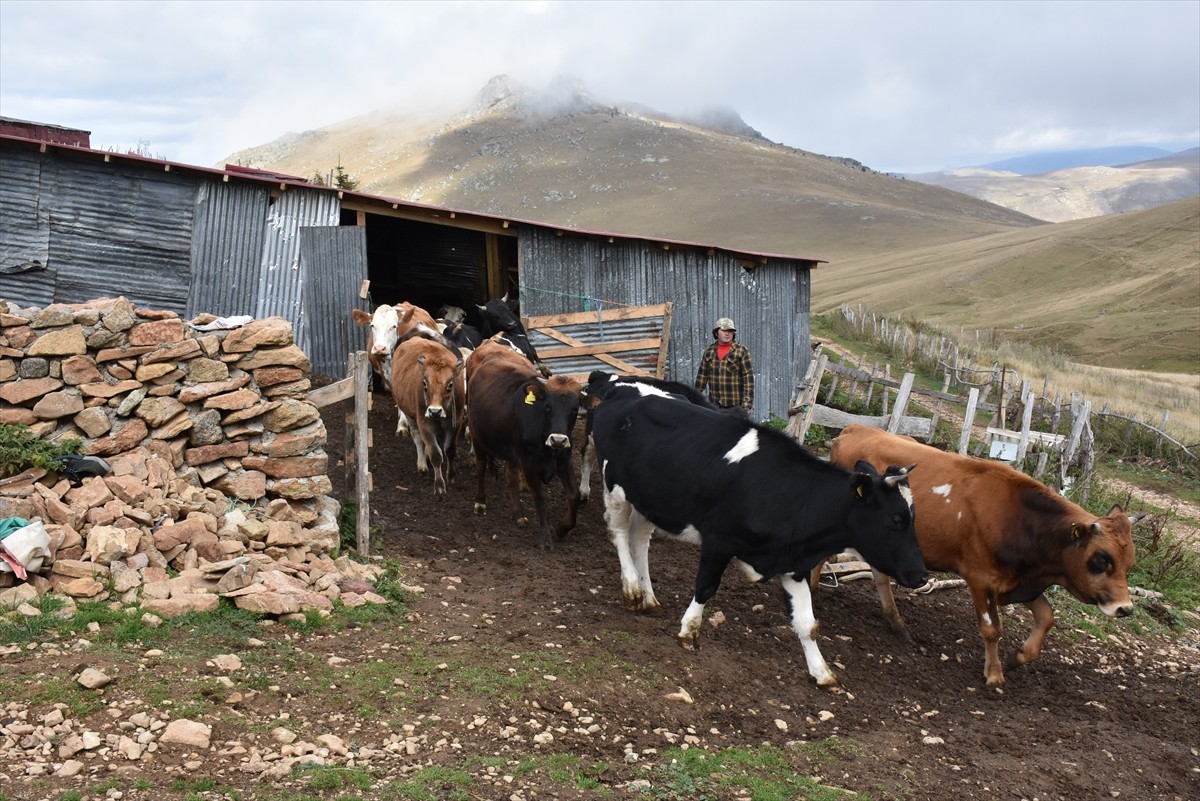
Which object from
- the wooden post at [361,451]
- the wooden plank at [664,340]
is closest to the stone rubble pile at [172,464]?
the wooden post at [361,451]

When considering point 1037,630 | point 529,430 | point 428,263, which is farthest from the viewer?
point 428,263

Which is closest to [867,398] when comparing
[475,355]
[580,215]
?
[475,355]

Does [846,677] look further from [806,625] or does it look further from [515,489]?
[515,489]

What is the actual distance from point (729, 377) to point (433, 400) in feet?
11.8

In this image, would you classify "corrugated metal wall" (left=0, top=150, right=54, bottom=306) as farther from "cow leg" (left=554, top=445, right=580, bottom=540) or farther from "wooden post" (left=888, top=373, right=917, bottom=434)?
"wooden post" (left=888, top=373, right=917, bottom=434)

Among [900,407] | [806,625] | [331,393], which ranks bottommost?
[806,625]

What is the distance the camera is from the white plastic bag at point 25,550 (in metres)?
6.55

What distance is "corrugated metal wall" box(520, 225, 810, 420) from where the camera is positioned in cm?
1753

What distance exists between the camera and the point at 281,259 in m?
15.6

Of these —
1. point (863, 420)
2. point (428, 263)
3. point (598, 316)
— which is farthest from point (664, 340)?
point (428, 263)

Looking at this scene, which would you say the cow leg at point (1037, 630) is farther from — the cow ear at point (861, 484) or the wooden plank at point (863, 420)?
the wooden plank at point (863, 420)

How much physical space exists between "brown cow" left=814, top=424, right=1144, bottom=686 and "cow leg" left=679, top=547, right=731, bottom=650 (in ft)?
6.27

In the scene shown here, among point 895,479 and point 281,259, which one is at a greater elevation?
point 281,259

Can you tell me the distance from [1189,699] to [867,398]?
12.9m
